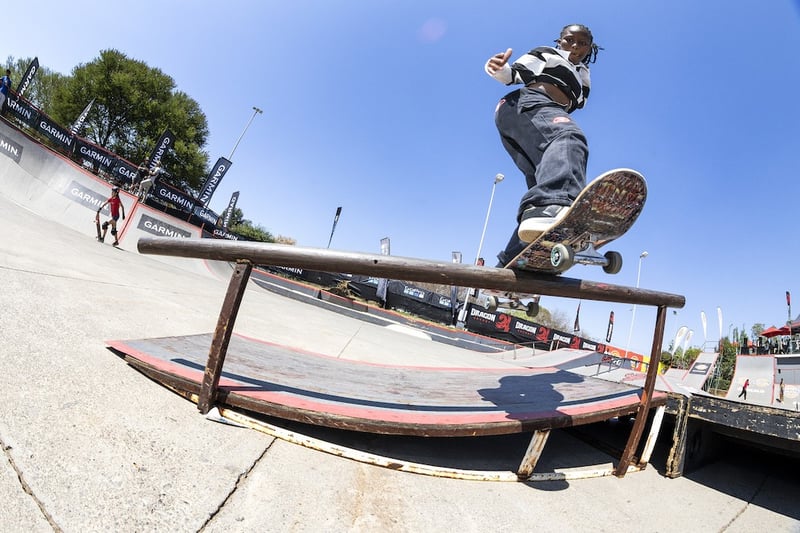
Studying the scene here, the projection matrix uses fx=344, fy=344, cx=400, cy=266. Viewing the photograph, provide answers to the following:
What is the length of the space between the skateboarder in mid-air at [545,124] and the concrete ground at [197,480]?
1.13m

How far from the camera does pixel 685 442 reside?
2078 mm

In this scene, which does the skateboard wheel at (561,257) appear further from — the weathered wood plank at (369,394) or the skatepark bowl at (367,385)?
the weathered wood plank at (369,394)

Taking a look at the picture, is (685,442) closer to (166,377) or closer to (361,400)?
(361,400)

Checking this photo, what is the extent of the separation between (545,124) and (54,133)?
25.6 m

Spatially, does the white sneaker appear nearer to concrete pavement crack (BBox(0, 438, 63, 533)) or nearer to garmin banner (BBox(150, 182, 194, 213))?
concrete pavement crack (BBox(0, 438, 63, 533))

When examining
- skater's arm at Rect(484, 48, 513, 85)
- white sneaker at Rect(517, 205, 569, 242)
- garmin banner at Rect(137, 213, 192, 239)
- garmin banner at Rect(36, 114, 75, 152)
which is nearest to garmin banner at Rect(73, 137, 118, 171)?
garmin banner at Rect(36, 114, 75, 152)

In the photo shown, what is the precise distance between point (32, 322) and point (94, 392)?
78 cm

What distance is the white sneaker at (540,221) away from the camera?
5.00 feet

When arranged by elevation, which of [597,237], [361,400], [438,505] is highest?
[597,237]

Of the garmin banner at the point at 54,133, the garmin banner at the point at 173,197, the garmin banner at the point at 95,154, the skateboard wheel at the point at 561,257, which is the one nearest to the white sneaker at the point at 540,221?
the skateboard wheel at the point at 561,257

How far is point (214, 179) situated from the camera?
2214 centimetres

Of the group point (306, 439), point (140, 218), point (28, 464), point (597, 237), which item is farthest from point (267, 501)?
point (140, 218)

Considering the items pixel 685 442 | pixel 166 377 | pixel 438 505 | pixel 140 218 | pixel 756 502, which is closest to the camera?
pixel 438 505

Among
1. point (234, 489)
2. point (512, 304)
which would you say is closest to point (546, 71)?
point (512, 304)
